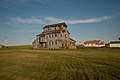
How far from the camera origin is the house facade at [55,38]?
197 ft

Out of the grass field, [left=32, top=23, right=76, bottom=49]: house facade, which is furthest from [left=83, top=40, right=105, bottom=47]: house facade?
the grass field

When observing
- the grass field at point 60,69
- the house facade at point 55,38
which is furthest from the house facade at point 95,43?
→ the grass field at point 60,69

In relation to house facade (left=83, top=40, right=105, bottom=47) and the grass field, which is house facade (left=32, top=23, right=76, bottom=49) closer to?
the grass field

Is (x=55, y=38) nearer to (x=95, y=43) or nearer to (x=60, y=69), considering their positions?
(x=60, y=69)

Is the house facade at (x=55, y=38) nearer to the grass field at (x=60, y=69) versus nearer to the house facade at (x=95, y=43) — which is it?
the grass field at (x=60, y=69)

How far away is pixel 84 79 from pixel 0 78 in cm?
574

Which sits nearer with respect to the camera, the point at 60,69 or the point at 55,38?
the point at 60,69

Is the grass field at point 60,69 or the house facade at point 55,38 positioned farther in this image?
the house facade at point 55,38

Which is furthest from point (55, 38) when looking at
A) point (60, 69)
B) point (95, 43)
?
point (95, 43)

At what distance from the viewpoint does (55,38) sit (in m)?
61.0

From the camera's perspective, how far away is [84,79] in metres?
8.37

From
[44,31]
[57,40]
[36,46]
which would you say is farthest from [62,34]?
[36,46]

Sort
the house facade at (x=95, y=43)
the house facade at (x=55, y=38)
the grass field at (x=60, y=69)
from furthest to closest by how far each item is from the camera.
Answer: the house facade at (x=95, y=43) < the house facade at (x=55, y=38) < the grass field at (x=60, y=69)

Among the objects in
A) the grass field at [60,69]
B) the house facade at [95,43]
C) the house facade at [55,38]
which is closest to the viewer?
the grass field at [60,69]
